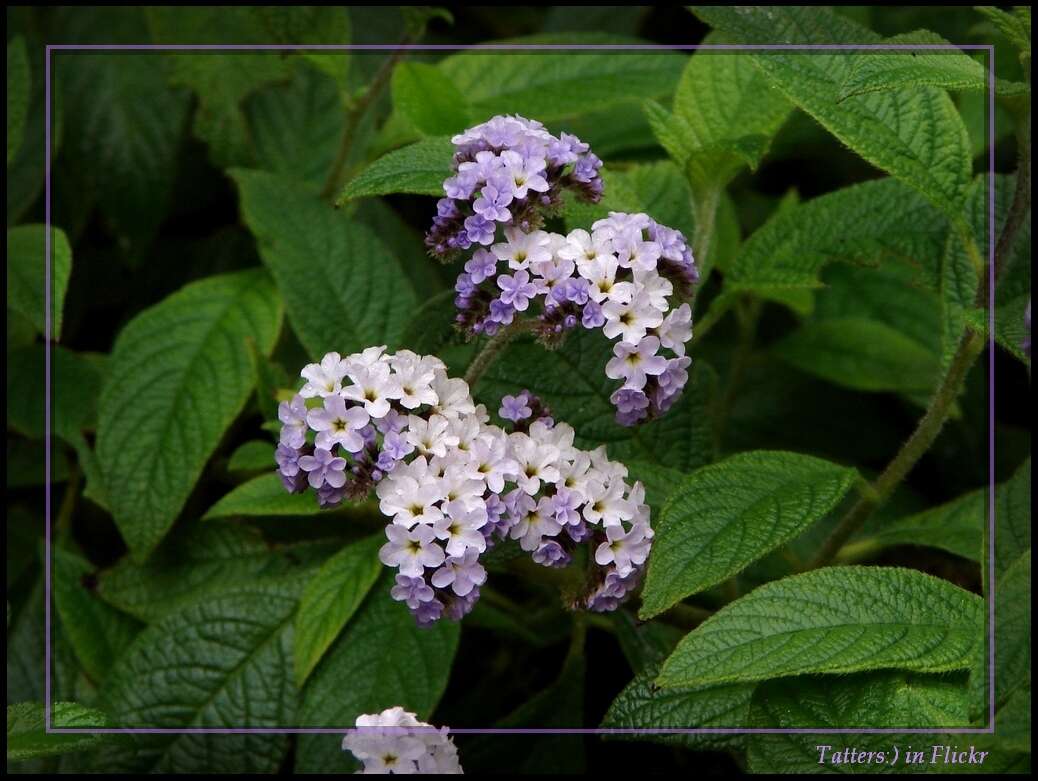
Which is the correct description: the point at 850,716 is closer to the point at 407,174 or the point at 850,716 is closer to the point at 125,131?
the point at 407,174

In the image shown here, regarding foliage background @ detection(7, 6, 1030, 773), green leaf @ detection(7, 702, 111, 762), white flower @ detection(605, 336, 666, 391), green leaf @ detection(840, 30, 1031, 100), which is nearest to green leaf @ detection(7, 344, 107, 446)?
foliage background @ detection(7, 6, 1030, 773)

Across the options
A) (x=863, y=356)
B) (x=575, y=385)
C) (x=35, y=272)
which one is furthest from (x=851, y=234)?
(x=35, y=272)

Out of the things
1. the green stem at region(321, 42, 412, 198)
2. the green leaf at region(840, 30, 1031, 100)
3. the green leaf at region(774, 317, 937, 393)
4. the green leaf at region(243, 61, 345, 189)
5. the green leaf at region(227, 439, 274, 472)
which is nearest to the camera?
the green leaf at region(840, 30, 1031, 100)

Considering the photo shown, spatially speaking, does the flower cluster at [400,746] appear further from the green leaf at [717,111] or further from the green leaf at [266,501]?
the green leaf at [717,111]

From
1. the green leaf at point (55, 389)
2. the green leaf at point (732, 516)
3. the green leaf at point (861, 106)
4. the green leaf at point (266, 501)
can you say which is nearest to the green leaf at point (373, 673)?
the green leaf at point (266, 501)

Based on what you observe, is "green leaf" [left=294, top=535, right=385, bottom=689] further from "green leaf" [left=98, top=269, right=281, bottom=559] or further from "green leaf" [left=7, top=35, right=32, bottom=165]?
"green leaf" [left=7, top=35, right=32, bottom=165]

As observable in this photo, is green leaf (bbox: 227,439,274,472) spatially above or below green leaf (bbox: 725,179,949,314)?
below

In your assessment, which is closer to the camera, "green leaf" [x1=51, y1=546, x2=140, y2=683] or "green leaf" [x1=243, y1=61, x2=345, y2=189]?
"green leaf" [x1=51, y1=546, x2=140, y2=683]
